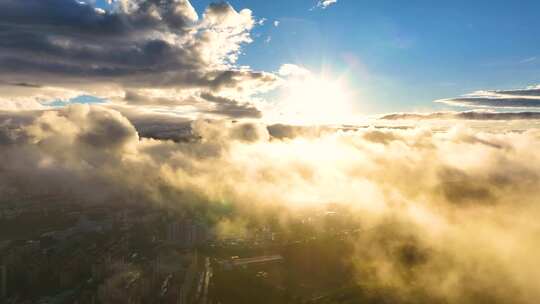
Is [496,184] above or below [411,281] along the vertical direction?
above

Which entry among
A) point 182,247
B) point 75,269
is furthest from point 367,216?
point 75,269

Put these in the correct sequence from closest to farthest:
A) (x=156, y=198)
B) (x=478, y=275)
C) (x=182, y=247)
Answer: (x=478, y=275) < (x=182, y=247) < (x=156, y=198)

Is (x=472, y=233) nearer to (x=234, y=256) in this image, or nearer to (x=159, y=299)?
(x=234, y=256)

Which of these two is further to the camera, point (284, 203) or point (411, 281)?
point (284, 203)

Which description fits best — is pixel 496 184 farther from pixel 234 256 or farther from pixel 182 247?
pixel 182 247

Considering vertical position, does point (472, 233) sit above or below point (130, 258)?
above

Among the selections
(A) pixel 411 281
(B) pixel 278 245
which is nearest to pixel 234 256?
(B) pixel 278 245

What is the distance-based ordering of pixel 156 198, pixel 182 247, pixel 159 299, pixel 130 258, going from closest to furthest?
pixel 159 299, pixel 130 258, pixel 182 247, pixel 156 198

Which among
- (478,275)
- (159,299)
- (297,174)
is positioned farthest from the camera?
(297,174)

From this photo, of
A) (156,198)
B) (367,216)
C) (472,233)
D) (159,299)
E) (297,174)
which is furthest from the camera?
(297,174)
